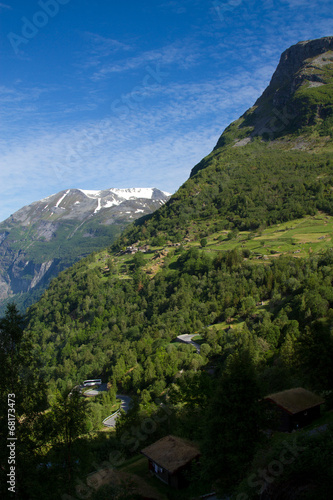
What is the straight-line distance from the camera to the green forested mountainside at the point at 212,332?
813 inches

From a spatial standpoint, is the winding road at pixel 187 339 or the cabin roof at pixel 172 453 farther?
the winding road at pixel 187 339

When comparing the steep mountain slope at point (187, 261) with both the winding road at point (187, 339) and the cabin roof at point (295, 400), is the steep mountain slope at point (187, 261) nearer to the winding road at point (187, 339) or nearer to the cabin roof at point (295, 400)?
the winding road at point (187, 339)

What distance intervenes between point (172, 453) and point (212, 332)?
49.3m

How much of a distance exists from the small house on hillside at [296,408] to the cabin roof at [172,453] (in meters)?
7.83

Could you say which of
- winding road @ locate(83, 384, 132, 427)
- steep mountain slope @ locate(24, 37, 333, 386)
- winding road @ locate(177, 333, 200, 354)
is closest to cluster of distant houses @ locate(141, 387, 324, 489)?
winding road @ locate(83, 384, 132, 427)

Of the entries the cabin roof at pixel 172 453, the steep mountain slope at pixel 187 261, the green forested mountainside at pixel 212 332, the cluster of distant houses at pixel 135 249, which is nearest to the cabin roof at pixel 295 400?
the green forested mountainside at pixel 212 332

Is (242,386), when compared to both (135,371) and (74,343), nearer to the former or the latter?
(135,371)

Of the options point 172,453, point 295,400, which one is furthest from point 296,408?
point 172,453

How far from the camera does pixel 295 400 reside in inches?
1119

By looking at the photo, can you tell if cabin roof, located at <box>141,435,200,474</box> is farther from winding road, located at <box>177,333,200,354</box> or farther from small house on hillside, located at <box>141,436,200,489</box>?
winding road, located at <box>177,333,200,354</box>

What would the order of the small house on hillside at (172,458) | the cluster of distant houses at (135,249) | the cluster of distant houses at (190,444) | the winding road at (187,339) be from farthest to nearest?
the cluster of distant houses at (135,249) → the winding road at (187,339) → the cluster of distant houses at (190,444) → the small house on hillside at (172,458)

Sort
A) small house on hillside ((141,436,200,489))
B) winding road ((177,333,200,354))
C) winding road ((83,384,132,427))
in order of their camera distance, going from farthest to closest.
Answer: winding road ((177,333,200,354))
winding road ((83,384,132,427))
small house on hillside ((141,436,200,489))

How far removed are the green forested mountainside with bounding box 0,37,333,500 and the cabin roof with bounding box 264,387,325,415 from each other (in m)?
2.06

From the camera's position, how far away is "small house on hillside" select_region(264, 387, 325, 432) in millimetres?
27625
